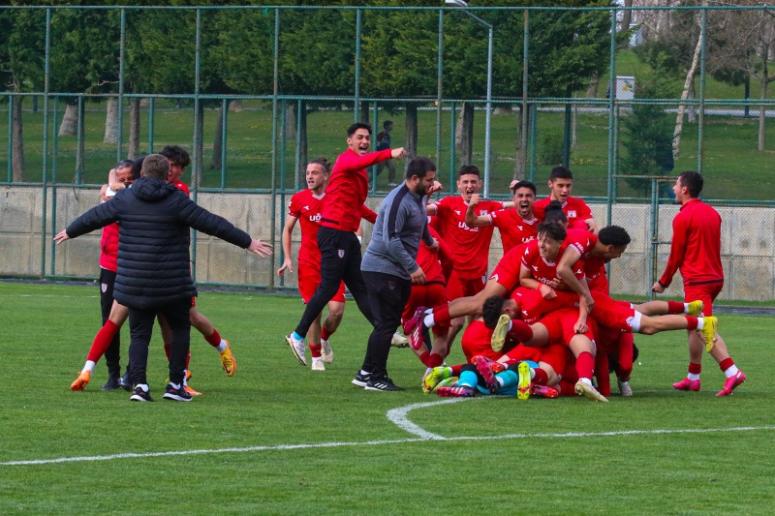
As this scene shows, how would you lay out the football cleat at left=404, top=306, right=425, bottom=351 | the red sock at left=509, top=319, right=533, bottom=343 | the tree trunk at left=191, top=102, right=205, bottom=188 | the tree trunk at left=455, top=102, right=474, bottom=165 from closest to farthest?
the red sock at left=509, top=319, right=533, bottom=343, the football cleat at left=404, top=306, right=425, bottom=351, the tree trunk at left=191, top=102, right=205, bottom=188, the tree trunk at left=455, top=102, right=474, bottom=165

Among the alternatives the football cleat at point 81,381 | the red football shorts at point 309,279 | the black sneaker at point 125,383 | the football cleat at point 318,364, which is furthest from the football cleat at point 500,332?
the red football shorts at point 309,279

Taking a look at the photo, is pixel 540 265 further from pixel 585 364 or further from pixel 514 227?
pixel 514 227

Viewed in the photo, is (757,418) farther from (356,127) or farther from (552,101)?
(552,101)

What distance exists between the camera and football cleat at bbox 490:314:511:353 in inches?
480

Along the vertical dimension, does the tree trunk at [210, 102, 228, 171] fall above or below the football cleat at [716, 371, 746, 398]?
above

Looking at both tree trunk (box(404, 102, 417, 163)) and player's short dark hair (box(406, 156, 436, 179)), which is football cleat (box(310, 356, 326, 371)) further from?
tree trunk (box(404, 102, 417, 163))

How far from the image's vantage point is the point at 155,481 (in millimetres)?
8305

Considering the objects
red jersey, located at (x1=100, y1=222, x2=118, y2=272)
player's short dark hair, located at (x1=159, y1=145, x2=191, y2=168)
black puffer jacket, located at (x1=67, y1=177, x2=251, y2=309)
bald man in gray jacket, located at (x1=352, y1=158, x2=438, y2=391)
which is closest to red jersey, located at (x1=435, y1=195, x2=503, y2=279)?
bald man in gray jacket, located at (x1=352, y1=158, x2=438, y2=391)

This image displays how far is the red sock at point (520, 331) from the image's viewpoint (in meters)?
12.4

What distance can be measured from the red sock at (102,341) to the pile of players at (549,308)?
6.92ft

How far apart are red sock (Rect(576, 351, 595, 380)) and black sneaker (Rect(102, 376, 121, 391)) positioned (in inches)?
141

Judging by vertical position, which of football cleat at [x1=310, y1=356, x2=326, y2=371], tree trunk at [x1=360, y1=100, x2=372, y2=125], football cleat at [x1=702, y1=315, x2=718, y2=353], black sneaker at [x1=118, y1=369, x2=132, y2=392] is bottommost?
football cleat at [x1=310, y1=356, x2=326, y2=371]

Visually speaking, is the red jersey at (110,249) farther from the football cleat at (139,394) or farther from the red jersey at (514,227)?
the red jersey at (514,227)

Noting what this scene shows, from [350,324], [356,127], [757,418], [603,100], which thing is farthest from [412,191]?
[603,100]
